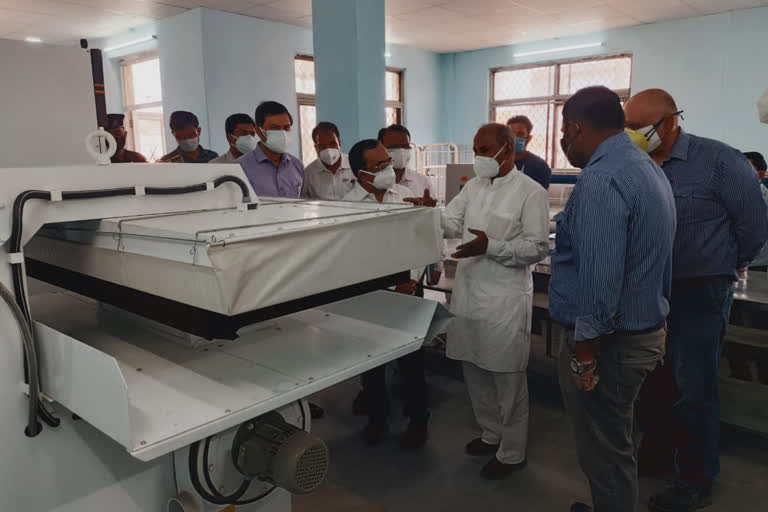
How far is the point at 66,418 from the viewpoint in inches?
41.6

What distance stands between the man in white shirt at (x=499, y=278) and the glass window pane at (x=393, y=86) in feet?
20.0

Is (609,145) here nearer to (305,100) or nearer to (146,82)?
(305,100)

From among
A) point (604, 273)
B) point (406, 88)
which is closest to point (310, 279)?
point (604, 273)

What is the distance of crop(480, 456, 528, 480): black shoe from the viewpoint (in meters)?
2.12

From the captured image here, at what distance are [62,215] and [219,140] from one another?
4.87m

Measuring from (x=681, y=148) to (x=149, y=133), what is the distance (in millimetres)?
6831

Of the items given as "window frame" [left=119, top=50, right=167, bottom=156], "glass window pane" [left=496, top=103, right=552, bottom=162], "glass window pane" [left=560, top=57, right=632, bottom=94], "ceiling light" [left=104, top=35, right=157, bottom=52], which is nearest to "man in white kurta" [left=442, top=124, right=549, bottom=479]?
"ceiling light" [left=104, top=35, right=157, bottom=52]

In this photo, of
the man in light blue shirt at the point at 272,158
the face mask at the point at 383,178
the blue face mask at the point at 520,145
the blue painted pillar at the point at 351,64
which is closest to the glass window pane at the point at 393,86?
the blue painted pillar at the point at 351,64

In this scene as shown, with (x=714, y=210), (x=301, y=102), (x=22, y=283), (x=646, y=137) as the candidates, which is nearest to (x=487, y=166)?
(x=646, y=137)

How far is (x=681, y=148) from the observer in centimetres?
179

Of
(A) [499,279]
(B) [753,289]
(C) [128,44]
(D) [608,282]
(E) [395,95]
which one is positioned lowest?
(B) [753,289]

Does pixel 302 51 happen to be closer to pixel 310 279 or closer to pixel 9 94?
pixel 9 94

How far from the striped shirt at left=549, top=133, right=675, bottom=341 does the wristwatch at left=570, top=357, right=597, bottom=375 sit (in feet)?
0.27

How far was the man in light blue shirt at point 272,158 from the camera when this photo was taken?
8.79 ft
